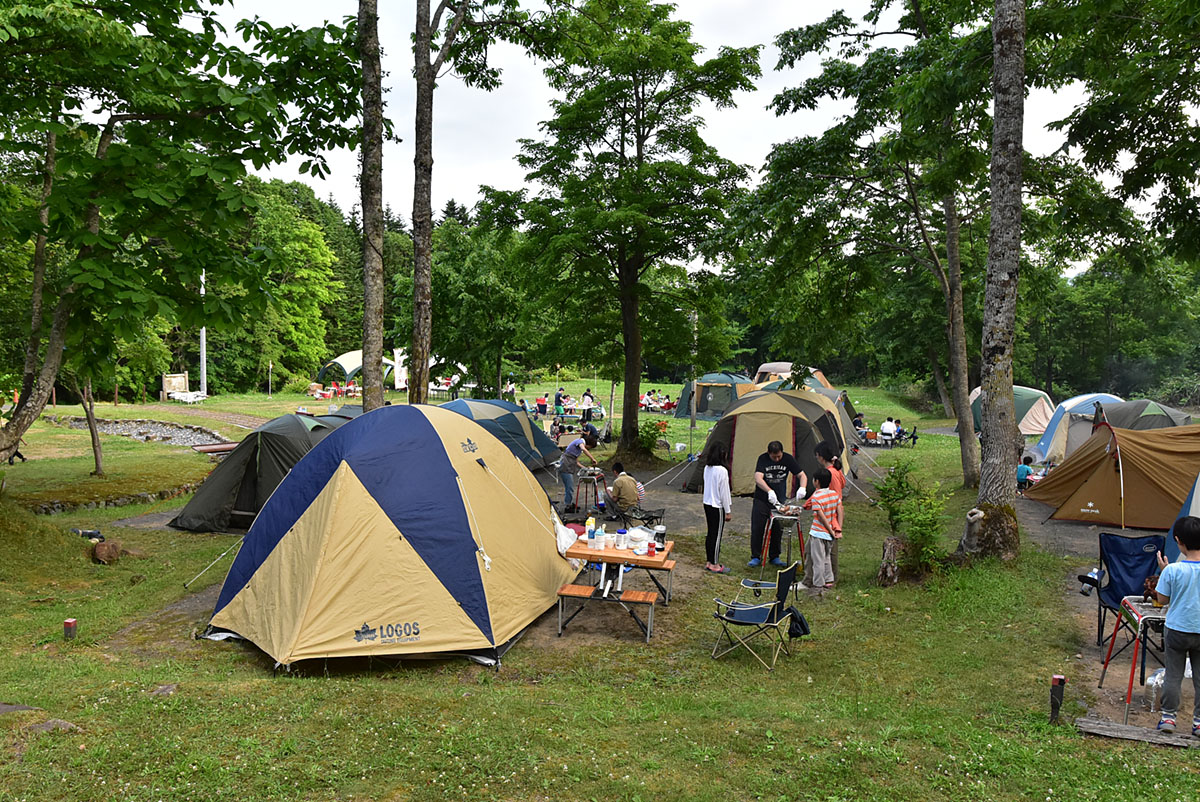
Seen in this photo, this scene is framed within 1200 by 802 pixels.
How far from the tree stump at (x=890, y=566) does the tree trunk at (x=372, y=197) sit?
7.04 meters

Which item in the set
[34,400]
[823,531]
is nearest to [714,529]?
[823,531]

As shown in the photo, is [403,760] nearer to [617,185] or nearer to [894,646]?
[894,646]

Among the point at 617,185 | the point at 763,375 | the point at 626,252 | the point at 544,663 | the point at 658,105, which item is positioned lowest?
the point at 544,663

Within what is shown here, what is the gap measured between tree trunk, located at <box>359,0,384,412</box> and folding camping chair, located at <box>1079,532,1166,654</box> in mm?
8612

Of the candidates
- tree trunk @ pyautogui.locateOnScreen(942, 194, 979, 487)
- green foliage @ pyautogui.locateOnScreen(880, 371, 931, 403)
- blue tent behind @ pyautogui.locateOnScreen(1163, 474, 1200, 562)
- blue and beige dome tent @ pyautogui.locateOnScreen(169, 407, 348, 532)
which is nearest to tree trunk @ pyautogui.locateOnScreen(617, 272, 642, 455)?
tree trunk @ pyautogui.locateOnScreen(942, 194, 979, 487)

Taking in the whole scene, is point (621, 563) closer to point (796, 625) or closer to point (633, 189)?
point (796, 625)

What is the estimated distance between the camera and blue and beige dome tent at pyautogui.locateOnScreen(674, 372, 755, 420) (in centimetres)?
3318

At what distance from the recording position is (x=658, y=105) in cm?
1778

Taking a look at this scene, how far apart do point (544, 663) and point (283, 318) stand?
4411 centimetres

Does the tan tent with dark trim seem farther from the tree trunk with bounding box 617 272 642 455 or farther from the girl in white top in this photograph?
the girl in white top

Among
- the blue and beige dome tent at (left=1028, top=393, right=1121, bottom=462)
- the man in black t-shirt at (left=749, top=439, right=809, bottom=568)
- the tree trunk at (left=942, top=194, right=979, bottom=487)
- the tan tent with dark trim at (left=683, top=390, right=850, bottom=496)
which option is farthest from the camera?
the blue and beige dome tent at (left=1028, top=393, right=1121, bottom=462)

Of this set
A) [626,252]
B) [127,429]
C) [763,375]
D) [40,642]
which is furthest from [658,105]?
[127,429]

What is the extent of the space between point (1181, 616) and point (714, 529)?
5609 mm

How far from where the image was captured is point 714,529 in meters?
10.1
